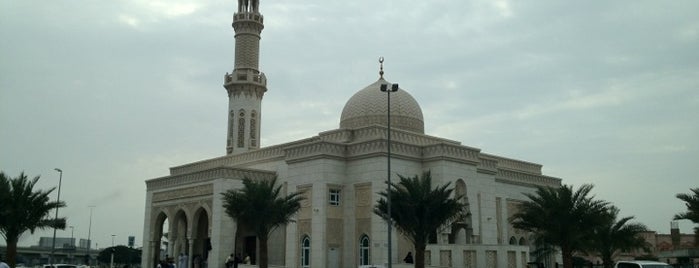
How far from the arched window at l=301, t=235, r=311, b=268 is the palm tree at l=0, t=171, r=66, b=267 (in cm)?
1104

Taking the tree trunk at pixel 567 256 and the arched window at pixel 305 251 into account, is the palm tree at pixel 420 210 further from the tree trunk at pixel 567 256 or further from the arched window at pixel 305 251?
the arched window at pixel 305 251

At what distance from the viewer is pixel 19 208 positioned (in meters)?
26.9

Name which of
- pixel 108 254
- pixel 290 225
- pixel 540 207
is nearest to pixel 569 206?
pixel 540 207

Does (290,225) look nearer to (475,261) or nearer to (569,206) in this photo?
(475,261)

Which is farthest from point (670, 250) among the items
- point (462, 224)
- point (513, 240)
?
point (462, 224)

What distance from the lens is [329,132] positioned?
34.3m

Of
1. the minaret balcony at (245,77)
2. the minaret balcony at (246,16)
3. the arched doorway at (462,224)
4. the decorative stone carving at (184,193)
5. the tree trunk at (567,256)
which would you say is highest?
the minaret balcony at (246,16)

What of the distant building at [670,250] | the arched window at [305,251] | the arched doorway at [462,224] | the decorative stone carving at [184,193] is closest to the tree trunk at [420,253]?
the arched doorway at [462,224]

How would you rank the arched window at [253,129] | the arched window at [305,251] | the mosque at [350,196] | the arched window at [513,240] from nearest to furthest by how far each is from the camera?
the mosque at [350,196] → the arched window at [305,251] → the arched window at [513,240] → the arched window at [253,129]

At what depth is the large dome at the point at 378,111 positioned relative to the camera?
34.7 m

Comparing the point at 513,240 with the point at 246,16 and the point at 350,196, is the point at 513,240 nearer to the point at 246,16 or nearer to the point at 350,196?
the point at 350,196

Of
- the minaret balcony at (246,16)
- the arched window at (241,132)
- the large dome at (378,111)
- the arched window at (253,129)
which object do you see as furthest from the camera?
the minaret balcony at (246,16)

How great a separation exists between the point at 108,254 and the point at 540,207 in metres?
58.7

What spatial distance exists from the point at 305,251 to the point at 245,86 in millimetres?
13593
